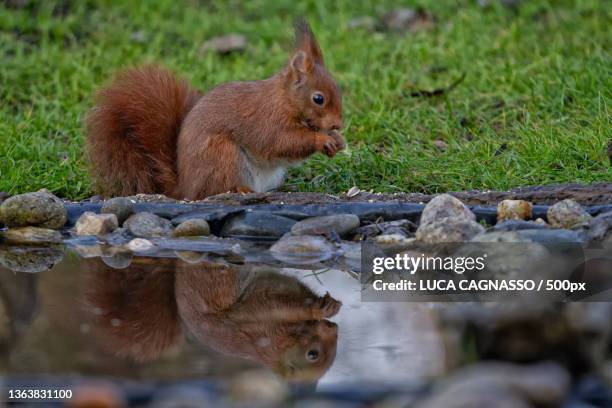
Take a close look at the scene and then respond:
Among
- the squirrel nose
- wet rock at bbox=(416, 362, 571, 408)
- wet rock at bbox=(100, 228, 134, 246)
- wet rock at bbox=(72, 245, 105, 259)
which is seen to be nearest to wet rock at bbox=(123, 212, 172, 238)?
wet rock at bbox=(100, 228, 134, 246)

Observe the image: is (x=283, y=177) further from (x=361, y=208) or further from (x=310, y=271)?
(x=310, y=271)

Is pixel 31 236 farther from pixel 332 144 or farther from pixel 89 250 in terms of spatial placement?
pixel 332 144

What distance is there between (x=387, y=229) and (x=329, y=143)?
798 mm

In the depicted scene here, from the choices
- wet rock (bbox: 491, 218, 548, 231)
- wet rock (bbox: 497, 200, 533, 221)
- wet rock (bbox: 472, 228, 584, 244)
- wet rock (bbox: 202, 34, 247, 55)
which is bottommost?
wet rock (bbox: 472, 228, 584, 244)

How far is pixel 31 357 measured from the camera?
2727 mm

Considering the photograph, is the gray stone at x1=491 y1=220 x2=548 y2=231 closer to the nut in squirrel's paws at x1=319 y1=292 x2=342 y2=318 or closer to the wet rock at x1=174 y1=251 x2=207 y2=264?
the nut in squirrel's paws at x1=319 y1=292 x2=342 y2=318

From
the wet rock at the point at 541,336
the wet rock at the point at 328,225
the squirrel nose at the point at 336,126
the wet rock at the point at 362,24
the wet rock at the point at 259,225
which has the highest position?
the wet rock at the point at 362,24

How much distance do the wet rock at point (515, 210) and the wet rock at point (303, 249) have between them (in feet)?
2.13

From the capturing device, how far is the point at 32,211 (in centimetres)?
441

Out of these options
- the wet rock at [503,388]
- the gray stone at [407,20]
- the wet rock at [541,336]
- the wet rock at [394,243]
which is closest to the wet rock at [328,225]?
the wet rock at [394,243]

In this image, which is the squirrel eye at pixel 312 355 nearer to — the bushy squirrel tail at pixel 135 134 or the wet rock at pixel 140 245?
the wet rock at pixel 140 245

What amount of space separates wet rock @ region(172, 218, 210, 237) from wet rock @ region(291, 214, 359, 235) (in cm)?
36

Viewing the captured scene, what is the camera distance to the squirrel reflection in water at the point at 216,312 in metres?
2.81

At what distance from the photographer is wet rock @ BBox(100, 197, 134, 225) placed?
14.7 feet
